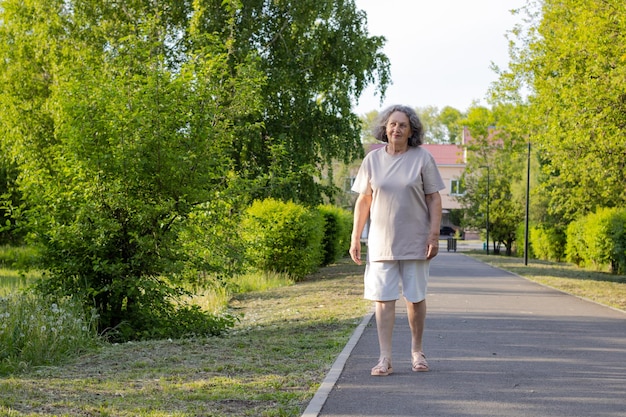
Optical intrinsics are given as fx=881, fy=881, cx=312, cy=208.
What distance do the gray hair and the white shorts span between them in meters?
1.03

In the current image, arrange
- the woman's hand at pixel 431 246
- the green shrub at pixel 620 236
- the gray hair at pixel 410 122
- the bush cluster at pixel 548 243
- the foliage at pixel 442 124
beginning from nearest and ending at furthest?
the woman's hand at pixel 431 246 < the gray hair at pixel 410 122 < the green shrub at pixel 620 236 < the bush cluster at pixel 548 243 < the foliage at pixel 442 124

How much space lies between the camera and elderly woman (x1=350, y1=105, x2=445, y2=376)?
7.19 metres

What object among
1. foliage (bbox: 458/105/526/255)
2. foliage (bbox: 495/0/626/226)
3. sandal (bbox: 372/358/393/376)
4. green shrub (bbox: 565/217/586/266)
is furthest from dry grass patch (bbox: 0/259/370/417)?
foliage (bbox: 458/105/526/255)

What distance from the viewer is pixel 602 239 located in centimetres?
2956

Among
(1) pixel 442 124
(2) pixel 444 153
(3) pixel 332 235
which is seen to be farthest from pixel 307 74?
Answer: (1) pixel 442 124

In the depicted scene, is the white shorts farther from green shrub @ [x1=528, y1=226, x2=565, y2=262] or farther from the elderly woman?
green shrub @ [x1=528, y1=226, x2=565, y2=262]

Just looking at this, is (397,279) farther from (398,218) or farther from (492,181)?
(492,181)

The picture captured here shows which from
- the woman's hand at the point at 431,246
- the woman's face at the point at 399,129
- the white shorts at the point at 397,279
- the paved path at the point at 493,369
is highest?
the woman's face at the point at 399,129

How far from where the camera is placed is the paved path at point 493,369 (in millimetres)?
6227

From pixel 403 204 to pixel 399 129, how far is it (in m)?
0.63

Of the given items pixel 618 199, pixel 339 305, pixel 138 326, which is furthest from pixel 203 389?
pixel 618 199

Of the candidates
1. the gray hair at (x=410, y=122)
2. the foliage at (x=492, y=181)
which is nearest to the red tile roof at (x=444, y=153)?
the foliage at (x=492, y=181)

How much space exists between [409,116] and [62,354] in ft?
13.0

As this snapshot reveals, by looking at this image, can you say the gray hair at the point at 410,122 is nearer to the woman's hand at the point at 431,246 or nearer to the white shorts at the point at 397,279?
the woman's hand at the point at 431,246
